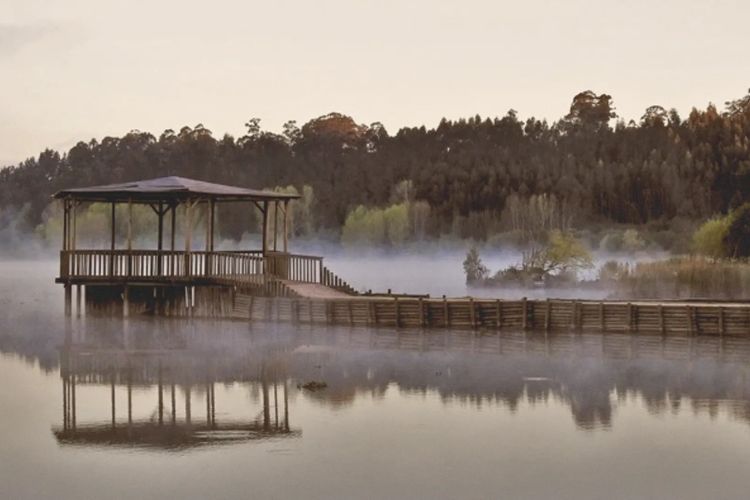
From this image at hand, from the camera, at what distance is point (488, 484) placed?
61.4 ft

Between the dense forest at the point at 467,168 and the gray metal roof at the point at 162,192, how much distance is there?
48161 mm

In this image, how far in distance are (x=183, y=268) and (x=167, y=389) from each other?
17281mm

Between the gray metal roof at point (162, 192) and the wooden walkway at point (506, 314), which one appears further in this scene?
the gray metal roof at point (162, 192)

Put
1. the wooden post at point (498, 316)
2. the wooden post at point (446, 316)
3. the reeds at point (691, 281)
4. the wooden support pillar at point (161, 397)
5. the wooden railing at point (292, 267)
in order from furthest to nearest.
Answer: the reeds at point (691, 281) < the wooden railing at point (292, 267) < the wooden post at point (446, 316) < the wooden post at point (498, 316) < the wooden support pillar at point (161, 397)

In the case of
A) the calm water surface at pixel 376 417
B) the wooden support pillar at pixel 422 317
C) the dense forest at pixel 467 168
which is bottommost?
the calm water surface at pixel 376 417

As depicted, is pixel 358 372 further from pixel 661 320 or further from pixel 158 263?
pixel 158 263

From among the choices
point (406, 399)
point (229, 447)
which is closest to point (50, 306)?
point (406, 399)

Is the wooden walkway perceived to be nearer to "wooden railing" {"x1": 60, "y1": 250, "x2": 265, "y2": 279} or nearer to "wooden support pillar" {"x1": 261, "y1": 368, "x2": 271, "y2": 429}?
"wooden railing" {"x1": 60, "y1": 250, "x2": 265, "y2": 279}

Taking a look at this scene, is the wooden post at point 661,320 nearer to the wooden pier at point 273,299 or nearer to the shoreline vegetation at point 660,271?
the wooden pier at point 273,299

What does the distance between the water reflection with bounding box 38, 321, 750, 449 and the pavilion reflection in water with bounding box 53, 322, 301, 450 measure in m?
0.03

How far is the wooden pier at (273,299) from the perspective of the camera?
38469 mm

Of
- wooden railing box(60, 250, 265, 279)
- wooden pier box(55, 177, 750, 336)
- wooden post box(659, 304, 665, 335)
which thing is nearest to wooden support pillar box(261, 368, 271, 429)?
wooden pier box(55, 177, 750, 336)

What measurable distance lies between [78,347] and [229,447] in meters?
17.5

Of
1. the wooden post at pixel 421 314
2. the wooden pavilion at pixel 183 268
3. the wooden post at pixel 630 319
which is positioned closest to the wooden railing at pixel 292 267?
the wooden pavilion at pixel 183 268
